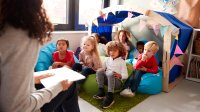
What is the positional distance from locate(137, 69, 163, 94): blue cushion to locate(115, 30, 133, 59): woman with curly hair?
2.50 feet

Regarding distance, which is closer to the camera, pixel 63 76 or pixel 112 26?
pixel 63 76

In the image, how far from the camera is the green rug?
1817 millimetres

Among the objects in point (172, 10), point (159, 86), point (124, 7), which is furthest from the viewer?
point (172, 10)

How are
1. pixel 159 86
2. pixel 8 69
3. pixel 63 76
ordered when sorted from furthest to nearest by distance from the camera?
1. pixel 159 86
2. pixel 63 76
3. pixel 8 69

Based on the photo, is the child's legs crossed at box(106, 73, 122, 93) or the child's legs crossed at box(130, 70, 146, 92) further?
the child's legs crossed at box(130, 70, 146, 92)

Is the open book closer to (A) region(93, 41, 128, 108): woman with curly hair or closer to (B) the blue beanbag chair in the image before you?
(A) region(93, 41, 128, 108): woman with curly hair

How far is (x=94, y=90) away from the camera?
6.75 ft

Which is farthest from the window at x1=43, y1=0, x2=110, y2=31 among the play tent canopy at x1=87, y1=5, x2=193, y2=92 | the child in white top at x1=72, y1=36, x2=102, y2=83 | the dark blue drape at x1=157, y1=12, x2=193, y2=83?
the dark blue drape at x1=157, y1=12, x2=193, y2=83

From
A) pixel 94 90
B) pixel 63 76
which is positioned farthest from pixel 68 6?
pixel 63 76

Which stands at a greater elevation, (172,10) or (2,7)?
(172,10)

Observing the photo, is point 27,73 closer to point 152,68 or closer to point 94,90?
point 94,90

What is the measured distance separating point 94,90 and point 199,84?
1508mm

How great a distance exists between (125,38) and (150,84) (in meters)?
1.08

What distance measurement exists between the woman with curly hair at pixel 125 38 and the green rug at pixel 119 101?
94 cm
